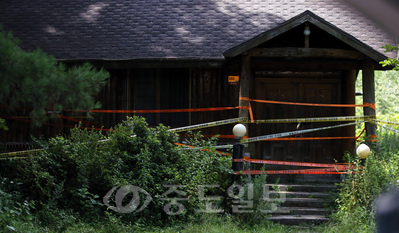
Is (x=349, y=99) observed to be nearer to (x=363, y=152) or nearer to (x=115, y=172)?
(x=363, y=152)

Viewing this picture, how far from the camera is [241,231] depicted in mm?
6004

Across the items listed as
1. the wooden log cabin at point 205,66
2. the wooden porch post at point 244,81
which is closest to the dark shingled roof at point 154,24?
the wooden log cabin at point 205,66

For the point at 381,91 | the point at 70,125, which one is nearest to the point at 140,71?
the point at 70,125

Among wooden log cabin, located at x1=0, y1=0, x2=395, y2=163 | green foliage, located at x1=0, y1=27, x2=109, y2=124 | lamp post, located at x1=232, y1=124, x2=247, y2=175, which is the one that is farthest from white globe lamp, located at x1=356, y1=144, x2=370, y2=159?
green foliage, located at x1=0, y1=27, x2=109, y2=124

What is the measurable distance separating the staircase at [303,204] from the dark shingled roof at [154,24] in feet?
11.6

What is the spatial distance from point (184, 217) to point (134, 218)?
81 centimetres

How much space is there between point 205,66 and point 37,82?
4.83 m

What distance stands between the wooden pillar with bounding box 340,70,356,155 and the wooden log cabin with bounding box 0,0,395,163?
1.0 inches

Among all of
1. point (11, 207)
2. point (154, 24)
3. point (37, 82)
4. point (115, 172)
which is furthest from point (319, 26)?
point (11, 207)

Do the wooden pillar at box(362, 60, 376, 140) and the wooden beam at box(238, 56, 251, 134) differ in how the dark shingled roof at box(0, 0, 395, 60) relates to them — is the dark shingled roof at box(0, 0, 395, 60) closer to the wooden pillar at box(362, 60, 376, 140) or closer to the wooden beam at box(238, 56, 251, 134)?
the wooden beam at box(238, 56, 251, 134)

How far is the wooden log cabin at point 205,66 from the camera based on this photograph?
30.0ft

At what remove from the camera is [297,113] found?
988 centimetres

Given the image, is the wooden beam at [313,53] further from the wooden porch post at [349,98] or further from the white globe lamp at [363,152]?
the white globe lamp at [363,152]

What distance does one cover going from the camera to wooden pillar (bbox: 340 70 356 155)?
9414 millimetres
